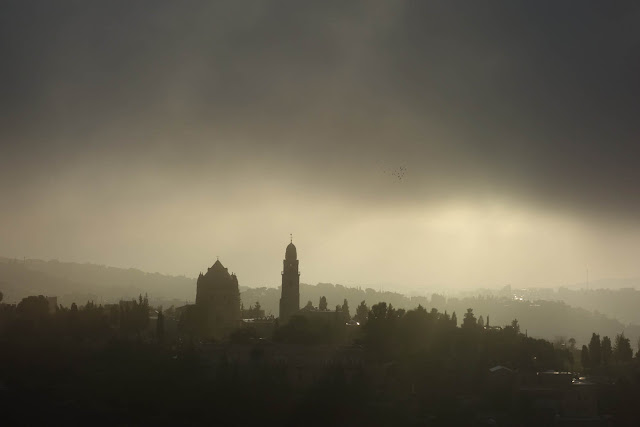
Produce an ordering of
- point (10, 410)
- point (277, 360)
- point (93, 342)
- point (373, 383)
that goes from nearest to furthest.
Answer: point (10, 410), point (373, 383), point (277, 360), point (93, 342)

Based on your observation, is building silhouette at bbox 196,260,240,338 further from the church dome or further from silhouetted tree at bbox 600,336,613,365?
silhouetted tree at bbox 600,336,613,365

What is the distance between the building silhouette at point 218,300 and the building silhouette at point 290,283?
149 inches

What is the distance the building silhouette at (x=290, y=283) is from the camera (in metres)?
52.5

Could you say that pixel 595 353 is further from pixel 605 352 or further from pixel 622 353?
pixel 622 353

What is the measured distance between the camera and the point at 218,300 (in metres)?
48.4

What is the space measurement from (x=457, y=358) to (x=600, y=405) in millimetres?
6477

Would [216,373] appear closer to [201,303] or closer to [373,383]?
[373,383]

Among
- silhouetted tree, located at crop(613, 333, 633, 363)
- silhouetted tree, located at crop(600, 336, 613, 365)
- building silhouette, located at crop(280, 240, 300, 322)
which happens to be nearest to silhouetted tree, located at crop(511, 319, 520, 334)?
silhouetted tree, located at crop(600, 336, 613, 365)

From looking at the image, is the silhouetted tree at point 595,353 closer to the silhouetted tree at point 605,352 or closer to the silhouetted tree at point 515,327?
the silhouetted tree at point 605,352

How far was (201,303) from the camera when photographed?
48062 millimetres

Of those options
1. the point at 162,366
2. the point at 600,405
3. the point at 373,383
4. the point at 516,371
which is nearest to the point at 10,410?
the point at 162,366

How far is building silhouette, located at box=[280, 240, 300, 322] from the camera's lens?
52.5 m

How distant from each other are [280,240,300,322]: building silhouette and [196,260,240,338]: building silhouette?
377 centimetres

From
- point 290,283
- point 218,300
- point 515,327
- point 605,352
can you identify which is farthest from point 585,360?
point 218,300
